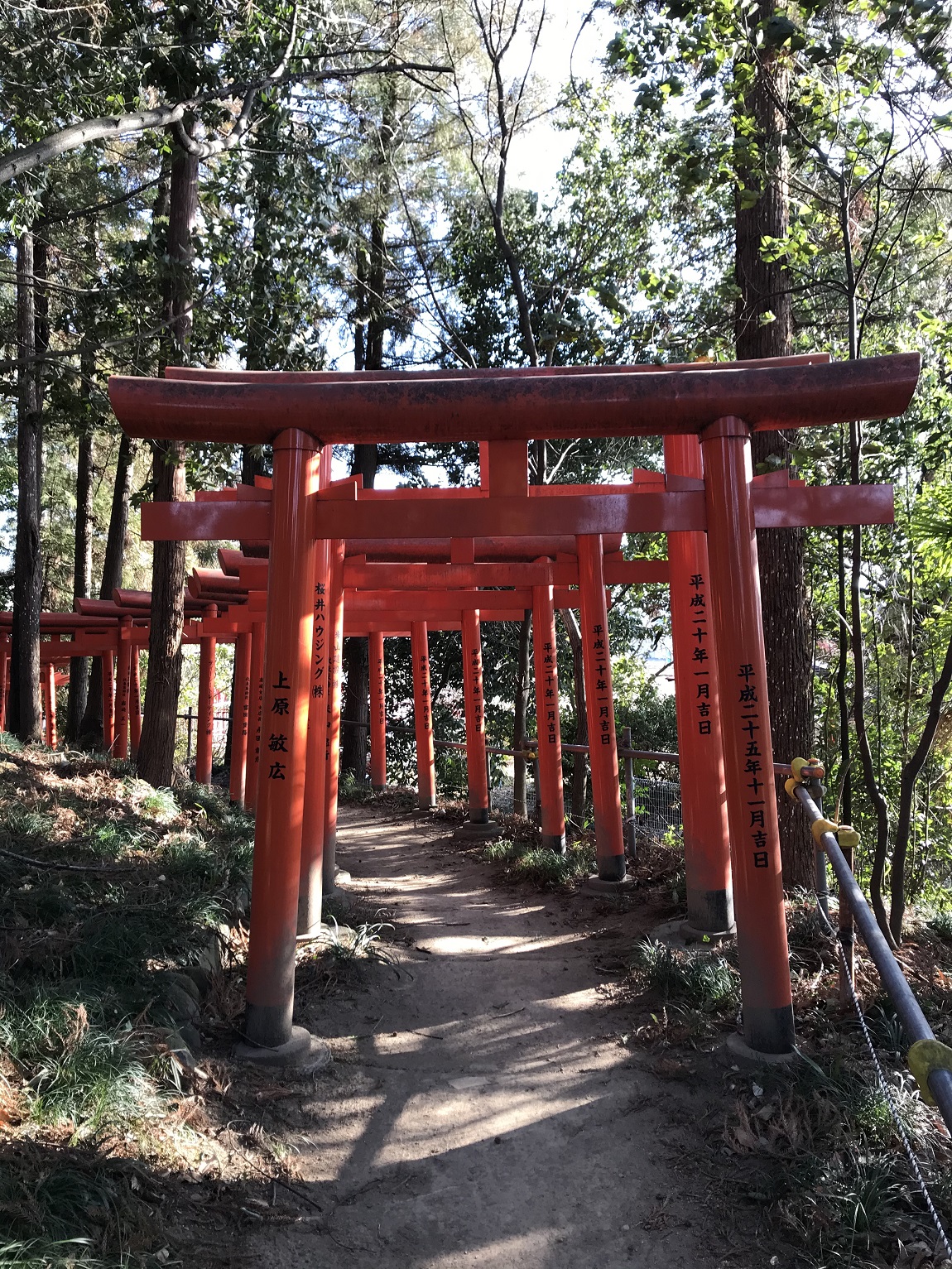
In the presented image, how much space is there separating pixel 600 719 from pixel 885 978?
5.19m

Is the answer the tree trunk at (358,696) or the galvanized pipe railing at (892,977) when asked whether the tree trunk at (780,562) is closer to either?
the galvanized pipe railing at (892,977)

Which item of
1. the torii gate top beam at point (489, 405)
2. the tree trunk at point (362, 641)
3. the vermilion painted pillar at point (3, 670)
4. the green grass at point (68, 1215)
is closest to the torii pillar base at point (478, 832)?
the tree trunk at point (362, 641)

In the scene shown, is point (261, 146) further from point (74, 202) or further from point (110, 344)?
A: point (74, 202)

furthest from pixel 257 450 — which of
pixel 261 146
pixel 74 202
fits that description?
pixel 74 202

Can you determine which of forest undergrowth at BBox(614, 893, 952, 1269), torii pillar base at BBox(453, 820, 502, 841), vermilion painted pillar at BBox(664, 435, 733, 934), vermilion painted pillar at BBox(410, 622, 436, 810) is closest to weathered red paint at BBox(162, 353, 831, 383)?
vermilion painted pillar at BBox(664, 435, 733, 934)

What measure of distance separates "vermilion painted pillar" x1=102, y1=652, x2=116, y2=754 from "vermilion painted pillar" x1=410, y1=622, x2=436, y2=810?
5.90 m

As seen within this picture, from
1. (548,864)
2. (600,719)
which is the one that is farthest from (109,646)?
(600,719)

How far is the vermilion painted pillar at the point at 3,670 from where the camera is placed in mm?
17688

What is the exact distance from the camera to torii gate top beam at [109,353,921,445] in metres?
4.11

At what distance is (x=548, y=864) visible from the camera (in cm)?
798

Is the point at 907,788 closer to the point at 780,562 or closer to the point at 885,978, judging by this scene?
the point at 780,562

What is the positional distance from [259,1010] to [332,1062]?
1.53 feet

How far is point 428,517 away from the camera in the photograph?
14.6ft

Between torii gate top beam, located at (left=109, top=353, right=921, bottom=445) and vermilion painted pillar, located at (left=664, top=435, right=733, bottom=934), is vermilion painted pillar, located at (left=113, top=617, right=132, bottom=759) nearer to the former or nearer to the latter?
vermilion painted pillar, located at (left=664, top=435, right=733, bottom=934)
